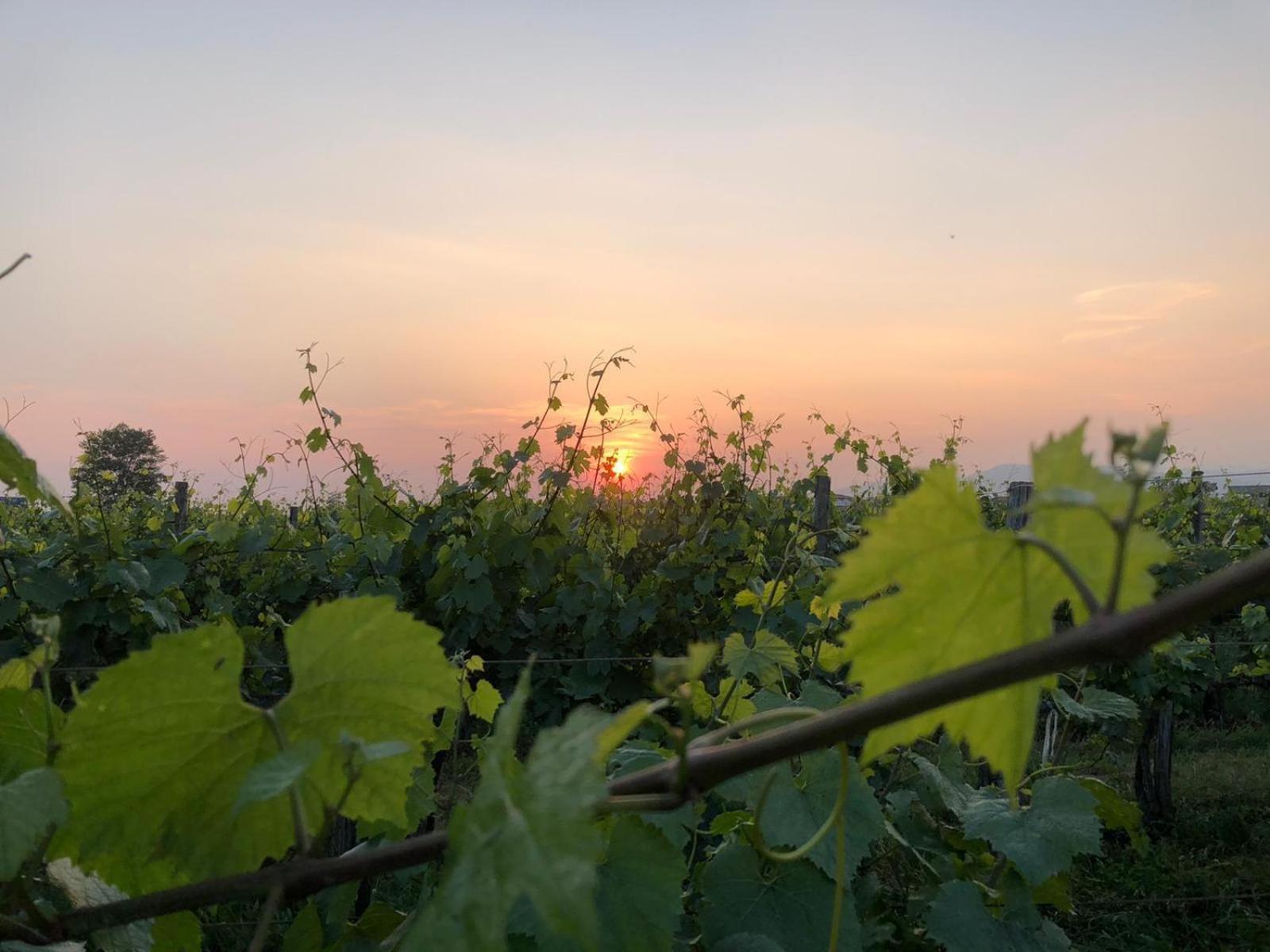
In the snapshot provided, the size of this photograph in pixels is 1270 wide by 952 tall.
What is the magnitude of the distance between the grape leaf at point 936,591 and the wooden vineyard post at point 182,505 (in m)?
9.54

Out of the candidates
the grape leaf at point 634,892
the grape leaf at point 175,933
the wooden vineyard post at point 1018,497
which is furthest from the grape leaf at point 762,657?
the wooden vineyard post at point 1018,497

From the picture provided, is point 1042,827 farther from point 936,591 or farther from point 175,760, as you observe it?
point 175,760

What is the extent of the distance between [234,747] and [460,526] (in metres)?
4.61

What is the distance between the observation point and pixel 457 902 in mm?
376

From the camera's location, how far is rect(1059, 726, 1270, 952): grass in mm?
4316

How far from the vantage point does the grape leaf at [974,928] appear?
157 cm

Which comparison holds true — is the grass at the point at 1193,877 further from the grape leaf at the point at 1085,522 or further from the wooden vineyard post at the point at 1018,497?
the grape leaf at the point at 1085,522

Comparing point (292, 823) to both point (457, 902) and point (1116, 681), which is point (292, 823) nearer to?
point (457, 902)

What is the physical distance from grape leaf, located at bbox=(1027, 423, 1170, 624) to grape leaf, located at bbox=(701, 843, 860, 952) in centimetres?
86

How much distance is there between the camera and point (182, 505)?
1138 cm

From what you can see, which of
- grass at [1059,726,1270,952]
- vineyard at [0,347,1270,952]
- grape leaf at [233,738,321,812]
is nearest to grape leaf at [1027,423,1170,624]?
vineyard at [0,347,1270,952]

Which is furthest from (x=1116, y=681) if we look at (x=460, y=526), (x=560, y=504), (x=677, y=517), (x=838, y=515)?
(x=460, y=526)

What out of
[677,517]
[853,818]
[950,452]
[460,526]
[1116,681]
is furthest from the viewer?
[950,452]

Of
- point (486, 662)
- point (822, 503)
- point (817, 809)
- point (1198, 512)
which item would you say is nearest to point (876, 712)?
point (817, 809)
